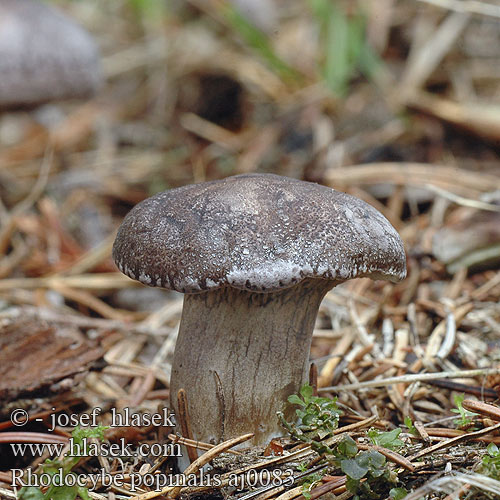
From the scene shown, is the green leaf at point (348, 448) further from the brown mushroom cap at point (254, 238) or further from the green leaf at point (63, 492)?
the green leaf at point (63, 492)

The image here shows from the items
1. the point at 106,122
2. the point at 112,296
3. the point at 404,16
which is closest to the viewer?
the point at 112,296

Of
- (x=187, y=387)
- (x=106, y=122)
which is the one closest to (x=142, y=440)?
(x=187, y=387)

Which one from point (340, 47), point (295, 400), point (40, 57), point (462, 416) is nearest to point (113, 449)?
point (295, 400)

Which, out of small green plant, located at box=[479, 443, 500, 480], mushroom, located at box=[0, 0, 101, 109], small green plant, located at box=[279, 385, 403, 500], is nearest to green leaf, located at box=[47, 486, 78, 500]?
small green plant, located at box=[279, 385, 403, 500]

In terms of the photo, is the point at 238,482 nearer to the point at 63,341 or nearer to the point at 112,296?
the point at 63,341

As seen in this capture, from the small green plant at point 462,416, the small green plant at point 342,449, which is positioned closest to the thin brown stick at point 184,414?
the small green plant at point 342,449

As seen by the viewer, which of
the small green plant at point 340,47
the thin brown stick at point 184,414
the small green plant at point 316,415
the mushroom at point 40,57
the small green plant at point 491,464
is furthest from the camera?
the small green plant at point 340,47

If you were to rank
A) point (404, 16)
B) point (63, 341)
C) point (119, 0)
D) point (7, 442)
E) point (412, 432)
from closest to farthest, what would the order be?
1. point (412, 432)
2. point (7, 442)
3. point (63, 341)
4. point (404, 16)
5. point (119, 0)

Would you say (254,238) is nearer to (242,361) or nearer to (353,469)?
(242,361)
